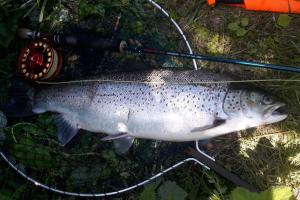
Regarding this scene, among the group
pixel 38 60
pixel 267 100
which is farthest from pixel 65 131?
pixel 267 100

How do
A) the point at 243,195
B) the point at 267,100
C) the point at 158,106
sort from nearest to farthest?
the point at 243,195, the point at 267,100, the point at 158,106

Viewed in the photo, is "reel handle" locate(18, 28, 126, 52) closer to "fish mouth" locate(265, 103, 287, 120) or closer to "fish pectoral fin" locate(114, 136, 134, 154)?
"fish pectoral fin" locate(114, 136, 134, 154)

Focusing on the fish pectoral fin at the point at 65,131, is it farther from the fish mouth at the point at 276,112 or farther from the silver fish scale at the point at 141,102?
the fish mouth at the point at 276,112

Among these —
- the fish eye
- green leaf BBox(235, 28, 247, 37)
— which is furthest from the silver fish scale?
green leaf BBox(235, 28, 247, 37)

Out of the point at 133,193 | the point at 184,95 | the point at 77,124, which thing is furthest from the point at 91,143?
the point at 184,95

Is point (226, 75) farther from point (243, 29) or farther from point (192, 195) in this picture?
point (192, 195)

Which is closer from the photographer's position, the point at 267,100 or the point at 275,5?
the point at 267,100

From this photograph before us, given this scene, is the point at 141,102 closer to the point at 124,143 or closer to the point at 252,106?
the point at 124,143

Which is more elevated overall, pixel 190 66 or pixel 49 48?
pixel 190 66
